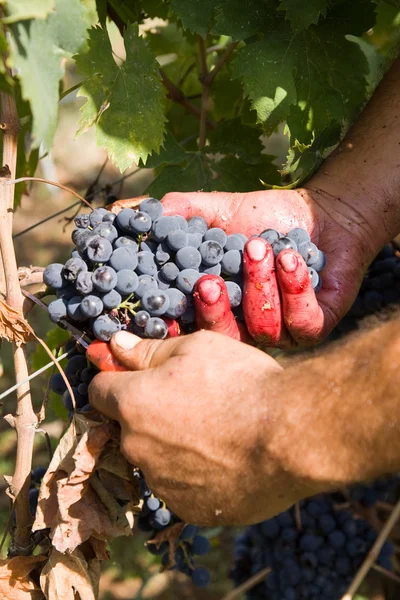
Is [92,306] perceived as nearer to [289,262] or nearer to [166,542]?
[289,262]

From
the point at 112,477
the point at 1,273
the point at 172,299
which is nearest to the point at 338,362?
the point at 172,299

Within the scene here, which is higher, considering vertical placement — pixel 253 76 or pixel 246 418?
pixel 253 76

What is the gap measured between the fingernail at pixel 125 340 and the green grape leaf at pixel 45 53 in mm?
392

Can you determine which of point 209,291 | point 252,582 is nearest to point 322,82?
point 209,291

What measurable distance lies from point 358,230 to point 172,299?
61 cm

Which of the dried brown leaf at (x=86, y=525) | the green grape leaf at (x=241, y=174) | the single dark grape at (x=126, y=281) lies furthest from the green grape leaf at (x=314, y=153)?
the dried brown leaf at (x=86, y=525)

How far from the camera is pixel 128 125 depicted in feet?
5.21

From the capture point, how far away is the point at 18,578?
4.66 ft

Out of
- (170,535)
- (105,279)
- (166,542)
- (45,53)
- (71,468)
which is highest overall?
(45,53)

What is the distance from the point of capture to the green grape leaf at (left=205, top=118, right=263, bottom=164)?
1957mm

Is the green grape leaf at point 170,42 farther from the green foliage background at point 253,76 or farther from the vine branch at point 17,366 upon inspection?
the vine branch at point 17,366

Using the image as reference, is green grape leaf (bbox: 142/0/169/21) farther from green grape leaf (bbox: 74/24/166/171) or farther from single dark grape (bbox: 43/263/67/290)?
single dark grape (bbox: 43/263/67/290)

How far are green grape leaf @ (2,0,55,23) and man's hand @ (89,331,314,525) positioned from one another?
62 centimetres

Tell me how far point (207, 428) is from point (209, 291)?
0.27 meters
